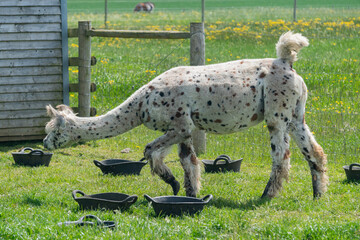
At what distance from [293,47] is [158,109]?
68.1 inches

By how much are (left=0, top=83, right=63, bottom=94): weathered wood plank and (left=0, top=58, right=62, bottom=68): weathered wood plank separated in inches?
14.0

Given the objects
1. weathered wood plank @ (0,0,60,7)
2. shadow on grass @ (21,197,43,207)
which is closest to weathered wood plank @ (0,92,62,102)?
weathered wood plank @ (0,0,60,7)

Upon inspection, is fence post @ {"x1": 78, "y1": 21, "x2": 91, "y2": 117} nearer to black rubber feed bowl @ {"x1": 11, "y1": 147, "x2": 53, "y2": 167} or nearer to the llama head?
black rubber feed bowl @ {"x1": 11, "y1": 147, "x2": 53, "y2": 167}

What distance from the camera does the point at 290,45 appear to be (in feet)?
22.2

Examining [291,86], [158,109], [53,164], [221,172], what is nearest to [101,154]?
[53,164]

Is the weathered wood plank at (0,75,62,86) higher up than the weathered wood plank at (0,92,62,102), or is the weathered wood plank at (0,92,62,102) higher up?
the weathered wood plank at (0,75,62,86)

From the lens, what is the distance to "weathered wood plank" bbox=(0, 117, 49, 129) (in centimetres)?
996

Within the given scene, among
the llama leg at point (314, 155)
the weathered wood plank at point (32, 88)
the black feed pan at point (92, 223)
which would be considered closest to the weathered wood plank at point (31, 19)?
the weathered wood plank at point (32, 88)

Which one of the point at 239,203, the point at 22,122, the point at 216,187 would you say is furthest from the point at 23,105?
the point at 239,203

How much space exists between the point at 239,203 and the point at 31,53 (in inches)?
202

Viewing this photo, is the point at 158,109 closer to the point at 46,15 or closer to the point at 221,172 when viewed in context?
the point at 221,172

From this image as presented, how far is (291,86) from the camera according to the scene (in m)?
6.63

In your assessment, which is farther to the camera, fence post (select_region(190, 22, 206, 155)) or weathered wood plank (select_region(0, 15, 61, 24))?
weathered wood plank (select_region(0, 15, 61, 24))

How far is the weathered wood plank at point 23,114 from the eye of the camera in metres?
9.93
